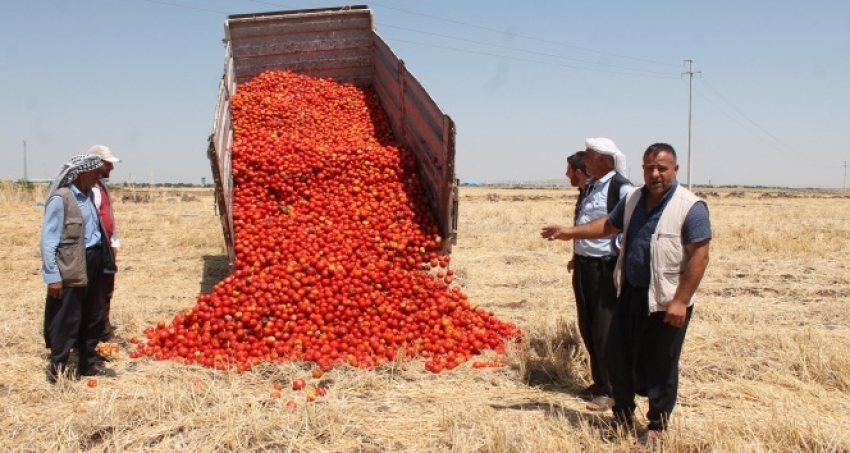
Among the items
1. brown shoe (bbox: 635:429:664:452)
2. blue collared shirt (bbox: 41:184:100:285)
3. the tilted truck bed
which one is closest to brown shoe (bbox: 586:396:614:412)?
brown shoe (bbox: 635:429:664:452)

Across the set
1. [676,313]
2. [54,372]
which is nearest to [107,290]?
[54,372]

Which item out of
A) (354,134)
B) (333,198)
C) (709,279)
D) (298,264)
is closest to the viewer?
(298,264)

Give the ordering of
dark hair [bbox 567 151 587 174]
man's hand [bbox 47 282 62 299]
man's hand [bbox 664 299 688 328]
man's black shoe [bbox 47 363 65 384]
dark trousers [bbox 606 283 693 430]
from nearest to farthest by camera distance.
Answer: man's hand [bbox 664 299 688 328] → dark trousers [bbox 606 283 693 430] → man's hand [bbox 47 282 62 299] → man's black shoe [bbox 47 363 65 384] → dark hair [bbox 567 151 587 174]

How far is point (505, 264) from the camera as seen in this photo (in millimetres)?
10375

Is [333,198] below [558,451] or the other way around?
the other way around

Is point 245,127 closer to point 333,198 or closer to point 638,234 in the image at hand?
point 333,198

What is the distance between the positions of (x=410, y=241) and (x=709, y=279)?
5.14 meters

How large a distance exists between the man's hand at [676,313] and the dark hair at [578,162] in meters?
1.64

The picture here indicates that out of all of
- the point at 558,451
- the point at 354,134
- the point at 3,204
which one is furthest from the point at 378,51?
the point at 3,204

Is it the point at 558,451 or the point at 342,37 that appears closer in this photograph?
the point at 558,451

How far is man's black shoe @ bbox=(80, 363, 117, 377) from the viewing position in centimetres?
482

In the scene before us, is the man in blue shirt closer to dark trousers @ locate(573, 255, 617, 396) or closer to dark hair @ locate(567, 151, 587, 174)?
dark trousers @ locate(573, 255, 617, 396)

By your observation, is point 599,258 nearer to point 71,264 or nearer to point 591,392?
point 591,392

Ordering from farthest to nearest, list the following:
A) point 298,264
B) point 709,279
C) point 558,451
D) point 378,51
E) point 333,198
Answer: point 709,279, point 378,51, point 333,198, point 298,264, point 558,451
